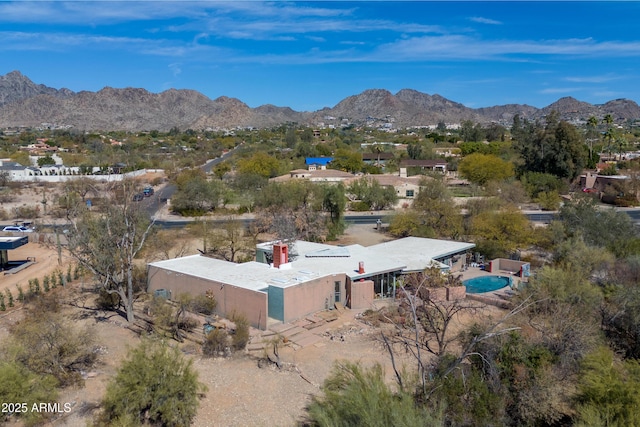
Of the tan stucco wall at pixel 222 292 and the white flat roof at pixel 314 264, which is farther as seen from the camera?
the white flat roof at pixel 314 264

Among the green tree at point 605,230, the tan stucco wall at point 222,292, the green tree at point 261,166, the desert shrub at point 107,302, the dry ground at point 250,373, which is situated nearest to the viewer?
the dry ground at point 250,373

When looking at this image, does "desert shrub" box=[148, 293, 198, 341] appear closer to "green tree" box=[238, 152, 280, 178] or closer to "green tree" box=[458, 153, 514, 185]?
"green tree" box=[458, 153, 514, 185]

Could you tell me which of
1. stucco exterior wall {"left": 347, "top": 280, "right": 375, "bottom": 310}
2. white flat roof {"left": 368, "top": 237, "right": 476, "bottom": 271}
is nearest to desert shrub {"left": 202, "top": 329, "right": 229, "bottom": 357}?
stucco exterior wall {"left": 347, "top": 280, "right": 375, "bottom": 310}

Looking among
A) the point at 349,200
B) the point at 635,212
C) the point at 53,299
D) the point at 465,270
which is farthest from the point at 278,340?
the point at 635,212

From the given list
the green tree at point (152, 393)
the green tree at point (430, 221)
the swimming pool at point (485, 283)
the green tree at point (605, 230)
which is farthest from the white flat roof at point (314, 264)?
the green tree at point (152, 393)

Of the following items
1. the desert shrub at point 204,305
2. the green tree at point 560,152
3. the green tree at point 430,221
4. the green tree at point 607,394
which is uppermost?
the green tree at point 560,152

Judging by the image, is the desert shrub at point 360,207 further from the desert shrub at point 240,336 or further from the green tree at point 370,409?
the green tree at point 370,409

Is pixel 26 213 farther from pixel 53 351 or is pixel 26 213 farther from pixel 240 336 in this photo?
pixel 240 336
